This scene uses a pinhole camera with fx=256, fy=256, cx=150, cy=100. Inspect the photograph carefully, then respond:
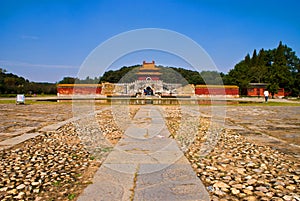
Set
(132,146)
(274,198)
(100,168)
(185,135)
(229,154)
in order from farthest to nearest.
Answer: (185,135)
(132,146)
(229,154)
(100,168)
(274,198)

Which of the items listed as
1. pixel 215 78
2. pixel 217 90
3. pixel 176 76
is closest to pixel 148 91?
pixel 176 76

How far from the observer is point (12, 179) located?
3.34 meters

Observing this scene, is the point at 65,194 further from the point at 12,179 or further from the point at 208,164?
the point at 208,164

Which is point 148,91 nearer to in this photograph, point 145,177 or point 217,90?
point 217,90

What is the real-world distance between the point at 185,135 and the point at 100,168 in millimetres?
3544

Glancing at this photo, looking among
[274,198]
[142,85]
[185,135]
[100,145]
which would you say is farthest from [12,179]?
[142,85]

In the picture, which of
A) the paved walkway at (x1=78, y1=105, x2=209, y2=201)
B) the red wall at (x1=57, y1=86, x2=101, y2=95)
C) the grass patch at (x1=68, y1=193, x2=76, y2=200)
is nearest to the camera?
the grass patch at (x1=68, y1=193, x2=76, y2=200)

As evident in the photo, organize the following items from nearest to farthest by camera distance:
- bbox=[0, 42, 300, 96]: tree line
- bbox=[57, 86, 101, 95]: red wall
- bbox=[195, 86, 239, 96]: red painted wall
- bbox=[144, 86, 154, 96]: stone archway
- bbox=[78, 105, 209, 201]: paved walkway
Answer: bbox=[78, 105, 209, 201]: paved walkway < bbox=[57, 86, 101, 95]: red wall < bbox=[195, 86, 239, 96]: red painted wall < bbox=[0, 42, 300, 96]: tree line < bbox=[144, 86, 154, 96]: stone archway

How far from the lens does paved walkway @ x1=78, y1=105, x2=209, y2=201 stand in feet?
9.39

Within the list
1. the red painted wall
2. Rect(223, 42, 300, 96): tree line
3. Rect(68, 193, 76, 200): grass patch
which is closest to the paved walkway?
Rect(68, 193, 76, 200): grass patch

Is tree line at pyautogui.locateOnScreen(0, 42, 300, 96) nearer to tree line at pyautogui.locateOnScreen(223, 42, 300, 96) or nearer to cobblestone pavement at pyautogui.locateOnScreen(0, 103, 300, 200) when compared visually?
tree line at pyautogui.locateOnScreen(223, 42, 300, 96)

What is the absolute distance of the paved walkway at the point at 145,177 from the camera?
2.86m

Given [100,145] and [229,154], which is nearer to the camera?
[229,154]

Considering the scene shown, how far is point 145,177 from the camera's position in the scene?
3482 millimetres
